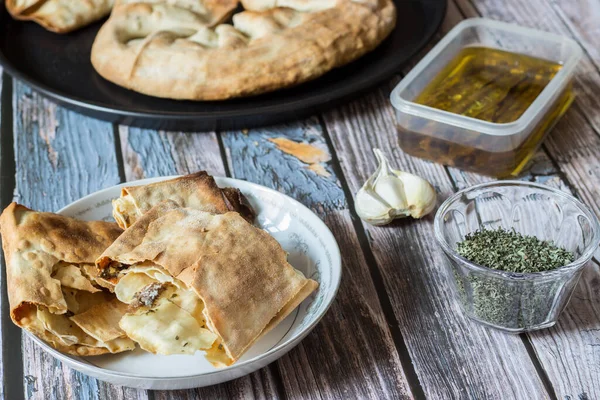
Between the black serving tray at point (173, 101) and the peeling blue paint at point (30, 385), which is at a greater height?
the black serving tray at point (173, 101)

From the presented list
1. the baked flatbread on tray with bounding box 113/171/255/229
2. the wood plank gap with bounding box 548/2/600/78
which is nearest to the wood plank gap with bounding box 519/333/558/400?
the baked flatbread on tray with bounding box 113/171/255/229

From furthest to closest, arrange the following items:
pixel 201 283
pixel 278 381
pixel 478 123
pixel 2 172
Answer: pixel 2 172 < pixel 478 123 < pixel 278 381 < pixel 201 283

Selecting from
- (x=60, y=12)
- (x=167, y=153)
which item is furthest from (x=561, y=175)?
(x=60, y=12)

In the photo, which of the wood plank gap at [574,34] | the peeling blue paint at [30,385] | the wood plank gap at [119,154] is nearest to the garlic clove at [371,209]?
the wood plank gap at [119,154]

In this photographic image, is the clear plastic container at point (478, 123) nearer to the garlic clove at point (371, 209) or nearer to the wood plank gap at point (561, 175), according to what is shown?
the wood plank gap at point (561, 175)

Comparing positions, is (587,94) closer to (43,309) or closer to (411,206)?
(411,206)

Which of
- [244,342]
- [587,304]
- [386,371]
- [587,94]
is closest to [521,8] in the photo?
[587,94]

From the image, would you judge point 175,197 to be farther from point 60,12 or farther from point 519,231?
point 60,12
